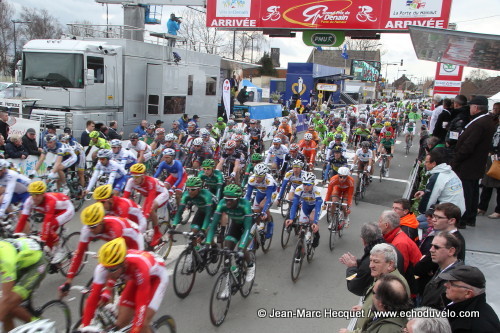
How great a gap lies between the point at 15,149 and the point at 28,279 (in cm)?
676

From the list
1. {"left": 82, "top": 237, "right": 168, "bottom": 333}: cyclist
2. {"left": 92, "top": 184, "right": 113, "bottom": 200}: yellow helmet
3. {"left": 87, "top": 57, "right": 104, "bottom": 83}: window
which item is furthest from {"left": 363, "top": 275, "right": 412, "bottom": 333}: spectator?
{"left": 87, "top": 57, "right": 104, "bottom": 83}: window

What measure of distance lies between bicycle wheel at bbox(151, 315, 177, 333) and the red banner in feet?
59.7

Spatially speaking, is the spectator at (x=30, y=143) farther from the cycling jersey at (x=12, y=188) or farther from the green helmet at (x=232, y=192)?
the green helmet at (x=232, y=192)

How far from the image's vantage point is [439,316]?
2.73 m

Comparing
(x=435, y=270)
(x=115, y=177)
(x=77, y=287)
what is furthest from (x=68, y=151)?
(x=435, y=270)

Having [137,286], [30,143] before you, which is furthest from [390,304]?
[30,143]

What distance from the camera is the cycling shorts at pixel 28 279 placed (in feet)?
13.1

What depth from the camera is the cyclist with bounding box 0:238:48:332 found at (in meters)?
3.76

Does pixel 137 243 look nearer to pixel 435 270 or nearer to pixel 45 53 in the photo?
pixel 435 270

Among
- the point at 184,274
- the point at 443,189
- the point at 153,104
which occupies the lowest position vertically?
the point at 184,274

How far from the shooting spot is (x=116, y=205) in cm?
582

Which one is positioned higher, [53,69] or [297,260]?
[53,69]

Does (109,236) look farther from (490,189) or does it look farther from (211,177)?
(490,189)

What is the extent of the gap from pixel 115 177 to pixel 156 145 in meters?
4.44
